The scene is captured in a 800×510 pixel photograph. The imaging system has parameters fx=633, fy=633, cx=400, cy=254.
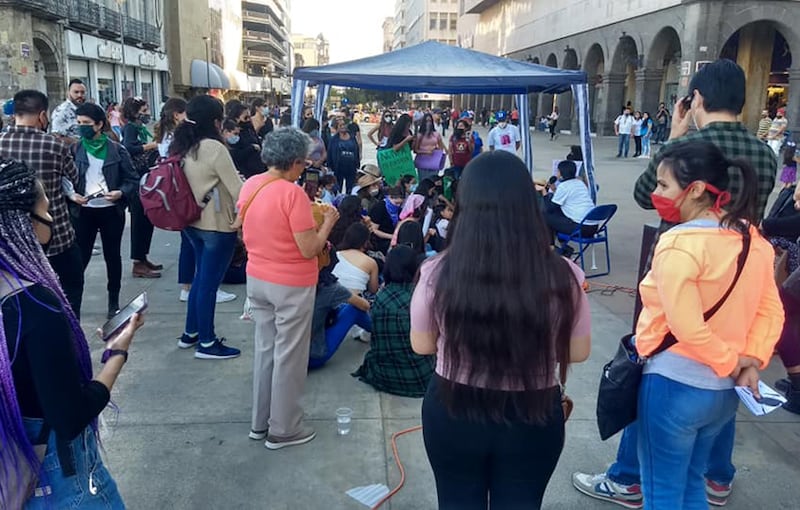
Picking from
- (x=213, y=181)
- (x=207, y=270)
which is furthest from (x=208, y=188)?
(x=207, y=270)

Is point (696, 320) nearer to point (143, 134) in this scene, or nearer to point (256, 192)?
point (256, 192)

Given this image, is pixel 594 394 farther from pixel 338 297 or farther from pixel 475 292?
pixel 475 292

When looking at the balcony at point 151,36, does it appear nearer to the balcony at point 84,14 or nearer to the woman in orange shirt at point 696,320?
the balcony at point 84,14

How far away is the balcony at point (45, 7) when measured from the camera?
19.7 meters

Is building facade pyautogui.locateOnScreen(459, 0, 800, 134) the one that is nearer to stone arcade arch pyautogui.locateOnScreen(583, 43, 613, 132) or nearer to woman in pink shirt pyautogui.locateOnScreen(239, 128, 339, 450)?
stone arcade arch pyautogui.locateOnScreen(583, 43, 613, 132)

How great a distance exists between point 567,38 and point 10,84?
2776cm

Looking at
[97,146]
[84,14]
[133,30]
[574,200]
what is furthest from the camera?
[133,30]

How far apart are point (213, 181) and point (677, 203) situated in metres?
3.30

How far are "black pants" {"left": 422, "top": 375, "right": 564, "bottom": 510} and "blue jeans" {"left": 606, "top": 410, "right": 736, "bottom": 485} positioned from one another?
1.21m

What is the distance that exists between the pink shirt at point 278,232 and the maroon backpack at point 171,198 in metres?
1.34

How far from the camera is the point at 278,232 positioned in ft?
10.7

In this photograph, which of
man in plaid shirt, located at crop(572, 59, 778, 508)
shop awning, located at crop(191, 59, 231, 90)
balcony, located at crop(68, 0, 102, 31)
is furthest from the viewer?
shop awning, located at crop(191, 59, 231, 90)

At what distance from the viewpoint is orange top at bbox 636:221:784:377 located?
2072mm

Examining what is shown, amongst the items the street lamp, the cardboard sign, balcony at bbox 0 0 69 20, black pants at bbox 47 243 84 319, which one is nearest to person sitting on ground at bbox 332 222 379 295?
black pants at bbox 47 243 84 319
